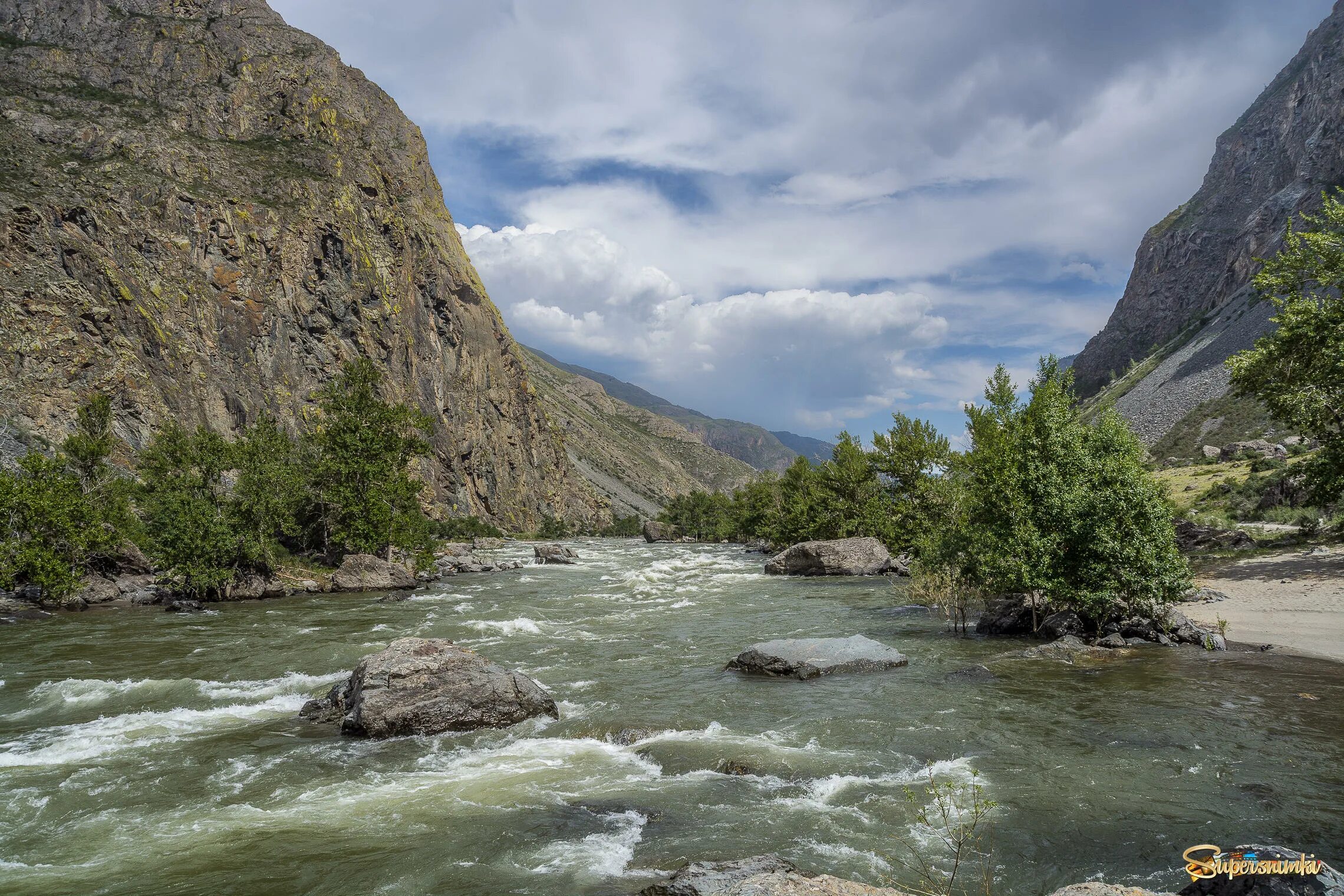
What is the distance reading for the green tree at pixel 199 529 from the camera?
32.5 meters

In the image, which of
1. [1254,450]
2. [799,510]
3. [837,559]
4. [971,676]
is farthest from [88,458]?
[1254,450]

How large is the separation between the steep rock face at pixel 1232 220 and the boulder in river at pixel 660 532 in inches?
3464

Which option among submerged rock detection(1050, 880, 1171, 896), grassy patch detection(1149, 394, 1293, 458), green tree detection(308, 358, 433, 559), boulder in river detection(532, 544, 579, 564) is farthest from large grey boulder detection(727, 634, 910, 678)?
grassy patch detection(1149, 394, 1293, 458)

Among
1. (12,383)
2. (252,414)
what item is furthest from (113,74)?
(12,383)

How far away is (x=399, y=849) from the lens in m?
8.23

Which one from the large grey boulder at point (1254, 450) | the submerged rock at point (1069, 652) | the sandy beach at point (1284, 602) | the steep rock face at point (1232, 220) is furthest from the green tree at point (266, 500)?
the steep rock face at point (1232, 220)

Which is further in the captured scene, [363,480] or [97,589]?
[363,480]

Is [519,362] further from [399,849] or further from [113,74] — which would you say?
[399,849]

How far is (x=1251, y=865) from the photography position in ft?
15.3

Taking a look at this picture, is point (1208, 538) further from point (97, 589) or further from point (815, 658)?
point (97, 589)

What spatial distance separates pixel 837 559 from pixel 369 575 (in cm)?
2981

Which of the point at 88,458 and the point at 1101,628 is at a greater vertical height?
the point at 88,458

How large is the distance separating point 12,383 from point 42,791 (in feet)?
197

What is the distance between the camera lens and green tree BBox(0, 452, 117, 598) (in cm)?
2973
